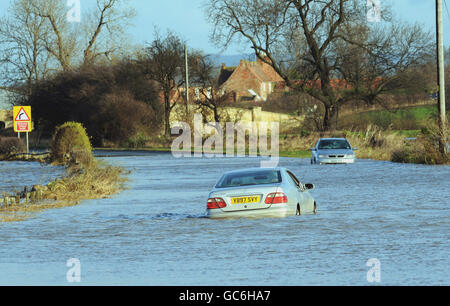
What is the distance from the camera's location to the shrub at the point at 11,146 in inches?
2457

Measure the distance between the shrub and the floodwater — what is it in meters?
36.7

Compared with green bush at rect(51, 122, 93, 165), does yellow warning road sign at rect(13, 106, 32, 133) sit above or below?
above

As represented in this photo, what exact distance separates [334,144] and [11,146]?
29.6 m

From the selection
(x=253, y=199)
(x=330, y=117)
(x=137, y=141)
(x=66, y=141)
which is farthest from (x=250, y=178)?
(x=137, y=141)

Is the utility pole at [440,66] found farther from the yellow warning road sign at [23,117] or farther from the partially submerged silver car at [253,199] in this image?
the yellow warning road sign at [23,117]

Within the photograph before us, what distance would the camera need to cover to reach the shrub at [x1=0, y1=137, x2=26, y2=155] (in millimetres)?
62412

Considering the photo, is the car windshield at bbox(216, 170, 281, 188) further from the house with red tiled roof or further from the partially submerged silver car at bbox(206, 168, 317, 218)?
the house with red tiled roof

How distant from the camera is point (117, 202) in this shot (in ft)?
82.2

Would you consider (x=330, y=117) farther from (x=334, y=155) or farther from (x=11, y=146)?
(x=11, y=146)

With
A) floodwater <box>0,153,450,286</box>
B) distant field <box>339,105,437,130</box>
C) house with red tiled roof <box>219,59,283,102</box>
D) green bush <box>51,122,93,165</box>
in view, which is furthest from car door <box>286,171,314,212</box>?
house with red tiled roof <box>219,59,283,102</box>

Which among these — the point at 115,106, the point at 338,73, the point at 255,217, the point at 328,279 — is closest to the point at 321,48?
the point at 338,73

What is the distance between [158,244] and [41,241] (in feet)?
7.86

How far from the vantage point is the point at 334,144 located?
141 ft

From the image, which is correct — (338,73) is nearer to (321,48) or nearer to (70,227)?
(321,48)
